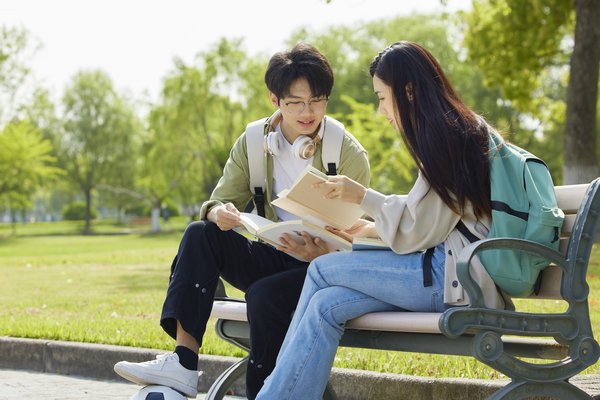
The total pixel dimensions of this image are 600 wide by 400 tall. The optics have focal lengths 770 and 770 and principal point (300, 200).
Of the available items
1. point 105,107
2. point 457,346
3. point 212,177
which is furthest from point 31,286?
point 105,107

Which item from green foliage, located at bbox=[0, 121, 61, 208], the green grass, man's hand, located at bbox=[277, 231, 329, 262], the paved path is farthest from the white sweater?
green foliage, located at bbox=[0, 121, 61, 208]

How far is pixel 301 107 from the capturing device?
147 inches

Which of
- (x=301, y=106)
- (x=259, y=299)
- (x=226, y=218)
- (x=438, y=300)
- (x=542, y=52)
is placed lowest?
(x=259, y=299)

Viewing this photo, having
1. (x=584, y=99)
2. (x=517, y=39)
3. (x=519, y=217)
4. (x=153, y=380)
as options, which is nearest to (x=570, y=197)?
(x=519, y=217)

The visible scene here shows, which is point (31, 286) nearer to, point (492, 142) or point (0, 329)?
point (0, 329)

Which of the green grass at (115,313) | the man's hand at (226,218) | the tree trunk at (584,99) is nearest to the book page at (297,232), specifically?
the man's hand at (226,218)

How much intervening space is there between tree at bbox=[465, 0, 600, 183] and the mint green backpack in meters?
12.1

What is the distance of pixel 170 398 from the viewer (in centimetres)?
303

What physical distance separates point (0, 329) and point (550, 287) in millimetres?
4907

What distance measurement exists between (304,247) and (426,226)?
762 millimetres

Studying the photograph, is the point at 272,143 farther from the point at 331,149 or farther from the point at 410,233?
the point at 410,233

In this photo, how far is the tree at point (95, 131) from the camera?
5997cm

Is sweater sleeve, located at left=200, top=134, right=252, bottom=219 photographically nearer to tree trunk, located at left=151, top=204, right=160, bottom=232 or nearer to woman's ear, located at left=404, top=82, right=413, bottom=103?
woman's ear, located at left=404, top=82, right=413, bottom=103

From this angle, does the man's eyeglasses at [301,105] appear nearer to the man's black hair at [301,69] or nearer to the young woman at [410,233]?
the man's black hair at [301,69]
